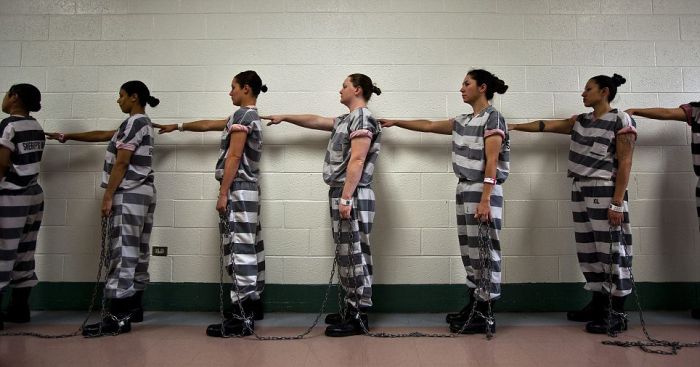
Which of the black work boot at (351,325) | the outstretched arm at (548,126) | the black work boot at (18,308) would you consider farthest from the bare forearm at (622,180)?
the black work boot at (18,308)

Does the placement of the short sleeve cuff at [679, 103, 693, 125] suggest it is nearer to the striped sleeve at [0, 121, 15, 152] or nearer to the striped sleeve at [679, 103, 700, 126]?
the striped sleeve at [679, 103, 700, 126]

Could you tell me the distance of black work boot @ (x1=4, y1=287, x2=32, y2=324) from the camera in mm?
2910

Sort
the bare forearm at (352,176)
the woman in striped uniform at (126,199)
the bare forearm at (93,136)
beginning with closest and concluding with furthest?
the bare forearm at (352,176) < the woman in striped uniform at (126,199) < the bare forearm at (93,136)

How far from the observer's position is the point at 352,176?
8.49 feet

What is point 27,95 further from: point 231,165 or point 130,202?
point 231,165

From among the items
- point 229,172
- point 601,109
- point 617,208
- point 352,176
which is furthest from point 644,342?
point 229,172

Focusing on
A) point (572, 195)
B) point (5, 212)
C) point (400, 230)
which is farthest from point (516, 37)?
point (5, 212)

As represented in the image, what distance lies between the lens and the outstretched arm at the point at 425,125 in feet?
9.97

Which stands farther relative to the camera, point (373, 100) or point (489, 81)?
point (373, 100)

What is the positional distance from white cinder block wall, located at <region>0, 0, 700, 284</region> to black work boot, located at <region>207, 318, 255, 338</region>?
23.3 inches

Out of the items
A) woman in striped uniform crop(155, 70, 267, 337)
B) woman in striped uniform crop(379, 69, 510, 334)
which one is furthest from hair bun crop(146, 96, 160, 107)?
woman in striped uniform crop(379, 69, 510, 334)

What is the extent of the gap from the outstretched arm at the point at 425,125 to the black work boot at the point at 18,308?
2.68 meters

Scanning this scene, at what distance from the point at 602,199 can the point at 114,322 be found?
308 centimetres

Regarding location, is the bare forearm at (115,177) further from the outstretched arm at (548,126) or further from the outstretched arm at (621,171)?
the outstretched arm at (621,171)
